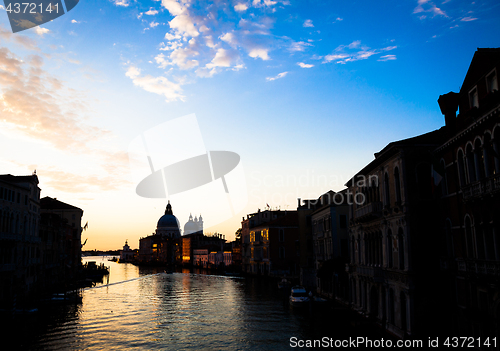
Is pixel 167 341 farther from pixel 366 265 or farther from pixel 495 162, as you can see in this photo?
pixel 495 162

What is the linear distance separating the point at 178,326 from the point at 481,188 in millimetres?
22716

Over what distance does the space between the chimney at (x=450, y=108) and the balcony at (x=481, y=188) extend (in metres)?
4.71

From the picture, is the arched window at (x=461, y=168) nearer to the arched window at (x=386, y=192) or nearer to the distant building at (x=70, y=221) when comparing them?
the arched window at (x=386, y=192)

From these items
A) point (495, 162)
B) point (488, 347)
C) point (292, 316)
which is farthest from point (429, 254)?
point (292, 316)

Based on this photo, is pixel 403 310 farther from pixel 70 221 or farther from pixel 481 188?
pixel 70 221

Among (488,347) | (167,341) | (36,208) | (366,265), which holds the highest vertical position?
(36,208)

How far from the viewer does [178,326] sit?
2989 centimetres

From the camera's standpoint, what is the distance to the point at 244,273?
86.2 meters

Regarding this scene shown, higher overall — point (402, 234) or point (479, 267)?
point (402, 234)

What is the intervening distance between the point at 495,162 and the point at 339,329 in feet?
50.9

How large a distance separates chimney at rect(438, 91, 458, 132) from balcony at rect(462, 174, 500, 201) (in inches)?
186

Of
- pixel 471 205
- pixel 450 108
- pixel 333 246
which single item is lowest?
pixel 333 246

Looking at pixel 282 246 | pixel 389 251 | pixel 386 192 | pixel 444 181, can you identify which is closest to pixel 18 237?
pixel 389 251

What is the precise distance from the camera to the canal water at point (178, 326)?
24.2 m
